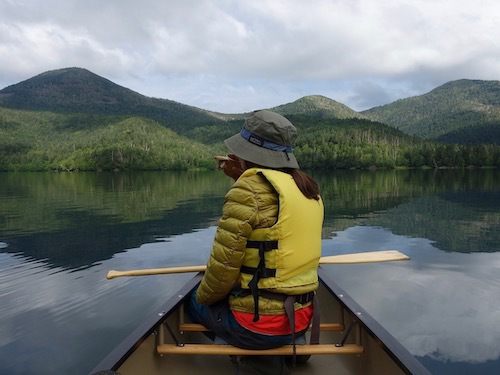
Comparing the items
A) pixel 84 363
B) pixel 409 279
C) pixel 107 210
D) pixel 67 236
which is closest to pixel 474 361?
pixel 409 279

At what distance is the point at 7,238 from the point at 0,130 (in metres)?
198

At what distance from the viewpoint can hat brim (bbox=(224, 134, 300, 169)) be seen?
3557 millimetres

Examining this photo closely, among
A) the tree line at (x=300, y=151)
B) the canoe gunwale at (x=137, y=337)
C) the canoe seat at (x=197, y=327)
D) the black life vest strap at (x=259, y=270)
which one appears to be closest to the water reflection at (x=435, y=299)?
the canoe seat at (x=197, y=327)

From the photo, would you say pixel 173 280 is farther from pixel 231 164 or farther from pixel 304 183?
pixel 304 183

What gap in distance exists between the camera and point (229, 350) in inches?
142

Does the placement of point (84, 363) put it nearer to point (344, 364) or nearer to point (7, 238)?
point (344, 364)

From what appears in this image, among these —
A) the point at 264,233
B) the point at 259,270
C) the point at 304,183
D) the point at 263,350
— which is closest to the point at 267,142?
the point at 304,183

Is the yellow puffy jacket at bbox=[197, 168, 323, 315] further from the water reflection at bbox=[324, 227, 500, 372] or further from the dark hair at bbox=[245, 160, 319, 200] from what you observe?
the water reflection at bbox=[324, 227, 500, 372]

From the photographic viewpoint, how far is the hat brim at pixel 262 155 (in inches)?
140

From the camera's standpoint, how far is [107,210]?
24172mm

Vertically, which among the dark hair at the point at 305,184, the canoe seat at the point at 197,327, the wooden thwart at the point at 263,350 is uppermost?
the dark hair at the point at 305,184

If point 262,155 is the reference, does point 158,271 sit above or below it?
below

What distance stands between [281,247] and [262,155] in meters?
0.79

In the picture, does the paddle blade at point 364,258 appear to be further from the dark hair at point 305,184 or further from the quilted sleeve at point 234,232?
the quilted sleeve at point 234,232
